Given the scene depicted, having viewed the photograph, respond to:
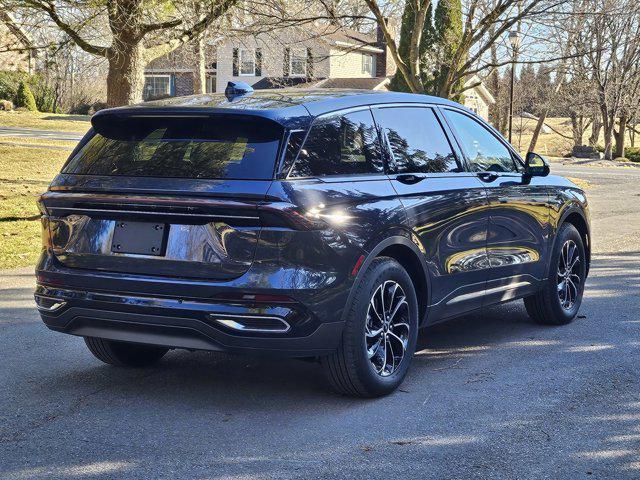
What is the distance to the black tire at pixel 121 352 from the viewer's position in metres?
6.17

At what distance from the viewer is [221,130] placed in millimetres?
5273

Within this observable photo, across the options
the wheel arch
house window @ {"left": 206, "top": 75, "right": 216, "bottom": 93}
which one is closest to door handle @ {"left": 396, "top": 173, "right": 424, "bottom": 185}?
the wheel arch

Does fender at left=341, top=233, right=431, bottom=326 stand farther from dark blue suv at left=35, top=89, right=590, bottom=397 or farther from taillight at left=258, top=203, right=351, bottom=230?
taillight at left=258, top=203, right=351, bottom=230

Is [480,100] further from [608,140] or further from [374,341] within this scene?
[374,341]

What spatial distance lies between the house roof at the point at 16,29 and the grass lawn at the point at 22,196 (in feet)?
8.78

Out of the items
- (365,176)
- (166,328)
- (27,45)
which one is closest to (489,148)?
(365,176)

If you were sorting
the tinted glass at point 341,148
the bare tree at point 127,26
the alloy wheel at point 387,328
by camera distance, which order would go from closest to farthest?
1. the tinted glass at point 341,148
2. the alloy wheel at point 387,328
3. the bare tree at point 127,26

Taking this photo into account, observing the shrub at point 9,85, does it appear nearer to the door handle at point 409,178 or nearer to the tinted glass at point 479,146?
the tinted glass at point 479,146

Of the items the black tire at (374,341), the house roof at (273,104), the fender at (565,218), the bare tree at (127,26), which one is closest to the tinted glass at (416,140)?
the house roof at (273,104)

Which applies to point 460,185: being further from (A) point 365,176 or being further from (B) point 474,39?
(B) point 474,39

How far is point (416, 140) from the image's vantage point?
20.6 feet

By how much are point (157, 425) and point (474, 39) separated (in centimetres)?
1624

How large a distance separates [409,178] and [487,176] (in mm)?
1108

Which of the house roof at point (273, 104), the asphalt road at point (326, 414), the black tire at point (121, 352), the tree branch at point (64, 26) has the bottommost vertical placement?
the asphalt road at point (326, 414)
